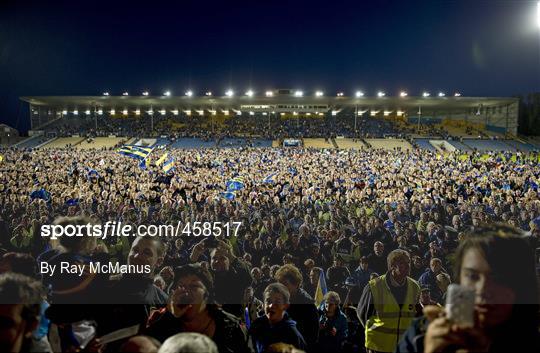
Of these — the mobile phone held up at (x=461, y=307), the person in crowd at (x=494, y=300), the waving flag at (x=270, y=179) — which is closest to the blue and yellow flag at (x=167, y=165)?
the waving flag at (x=270, y=179)

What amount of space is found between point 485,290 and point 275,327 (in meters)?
1.59

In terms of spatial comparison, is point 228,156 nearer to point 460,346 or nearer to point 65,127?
point 460,346

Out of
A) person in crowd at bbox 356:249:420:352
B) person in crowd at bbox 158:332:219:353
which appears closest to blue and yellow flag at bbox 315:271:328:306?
person in crowd at bbox 356:249:420:352

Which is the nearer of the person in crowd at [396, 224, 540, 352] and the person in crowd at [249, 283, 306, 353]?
the person in crowd at [396, 224, 540, 352]

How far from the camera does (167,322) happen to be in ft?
7.42

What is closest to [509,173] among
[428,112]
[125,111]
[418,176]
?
[418,176]

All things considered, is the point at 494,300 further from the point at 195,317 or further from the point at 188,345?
the point at 195,317

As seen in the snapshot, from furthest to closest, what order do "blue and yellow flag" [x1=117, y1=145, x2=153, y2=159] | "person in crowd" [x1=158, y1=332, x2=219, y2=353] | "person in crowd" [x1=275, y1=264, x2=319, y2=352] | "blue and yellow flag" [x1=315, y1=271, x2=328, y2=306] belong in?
1. "blue and yellow flag" [x1=117, y1=145, x2=153, y2=159]
2. "blue and yellow flag" [x1=315, y1=271, x2=328, y2=306]
3. "person in crowd" [x1=275, y1=264, x2=319, y2=352]
4. "person in crowd" [x1=158, y1=332, x2=219, y2=353]

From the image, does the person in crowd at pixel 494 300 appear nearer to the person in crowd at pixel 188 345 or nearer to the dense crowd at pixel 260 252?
the dense crowd at pixel 260 252

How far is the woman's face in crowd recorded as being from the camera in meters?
1.22

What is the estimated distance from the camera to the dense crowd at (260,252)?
2348mm

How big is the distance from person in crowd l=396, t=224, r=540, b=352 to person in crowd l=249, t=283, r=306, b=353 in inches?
49.8

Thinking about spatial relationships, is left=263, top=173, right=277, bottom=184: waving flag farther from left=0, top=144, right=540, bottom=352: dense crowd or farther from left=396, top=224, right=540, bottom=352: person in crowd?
left=396, top=224, right=540, bottom=352: person in crowd

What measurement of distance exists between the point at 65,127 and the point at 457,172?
152 feet
